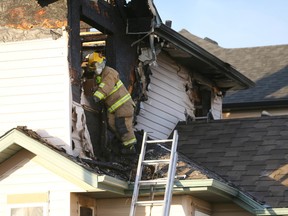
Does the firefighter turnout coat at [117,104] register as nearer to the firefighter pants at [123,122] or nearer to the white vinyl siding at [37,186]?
the firefighter pants at [123,122]

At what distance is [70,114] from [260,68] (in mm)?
12675

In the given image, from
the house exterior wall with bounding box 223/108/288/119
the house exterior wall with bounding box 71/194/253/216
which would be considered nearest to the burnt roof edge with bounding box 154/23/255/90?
the house exterior wall with bounding box 71/194/253/216

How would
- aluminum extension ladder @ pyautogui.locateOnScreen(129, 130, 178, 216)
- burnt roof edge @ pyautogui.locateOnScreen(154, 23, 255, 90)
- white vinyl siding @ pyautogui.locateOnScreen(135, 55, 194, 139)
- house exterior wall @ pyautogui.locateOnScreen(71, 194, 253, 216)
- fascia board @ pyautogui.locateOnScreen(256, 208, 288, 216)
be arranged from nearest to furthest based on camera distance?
aluminum extension ladder @ pyautogui.locateOnScreen(129, 130, 178, 216) < house exterior wall @ pyautogui.locateOnScreen(71, 194, 253, 216) < fascia board @ pyautogui.locateOnScreen(256, 208, 288, 216) < burnt roof edge @ pyautogui.locateOnScreen(154, 23, 255, 90) < white vinyl siding @ pyautogui.locateOnScreen(135, 55, 194, 139)

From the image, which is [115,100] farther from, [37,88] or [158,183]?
[158,183]

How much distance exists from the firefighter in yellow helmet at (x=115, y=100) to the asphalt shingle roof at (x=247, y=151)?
169cm

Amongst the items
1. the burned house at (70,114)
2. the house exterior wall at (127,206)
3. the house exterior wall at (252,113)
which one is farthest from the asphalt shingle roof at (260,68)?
the house exterior wall at (127,206)

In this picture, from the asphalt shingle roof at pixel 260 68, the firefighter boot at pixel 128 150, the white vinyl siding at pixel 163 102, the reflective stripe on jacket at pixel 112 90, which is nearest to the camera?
the reflective stripe on jacket at pixel 112 90

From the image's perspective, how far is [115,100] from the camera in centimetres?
1304

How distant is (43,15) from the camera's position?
12.5 m

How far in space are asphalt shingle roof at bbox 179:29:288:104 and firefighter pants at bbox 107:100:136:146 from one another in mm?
8842

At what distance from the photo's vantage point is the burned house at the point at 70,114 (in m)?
11.6

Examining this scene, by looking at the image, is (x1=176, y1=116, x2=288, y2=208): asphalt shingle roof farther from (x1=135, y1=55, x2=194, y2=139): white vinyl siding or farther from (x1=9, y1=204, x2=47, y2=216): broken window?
(x1=9, y1=204, x2=47, y2=216): broken window

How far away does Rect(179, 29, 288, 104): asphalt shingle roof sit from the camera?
2188 centimetres

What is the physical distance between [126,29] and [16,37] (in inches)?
89.6
